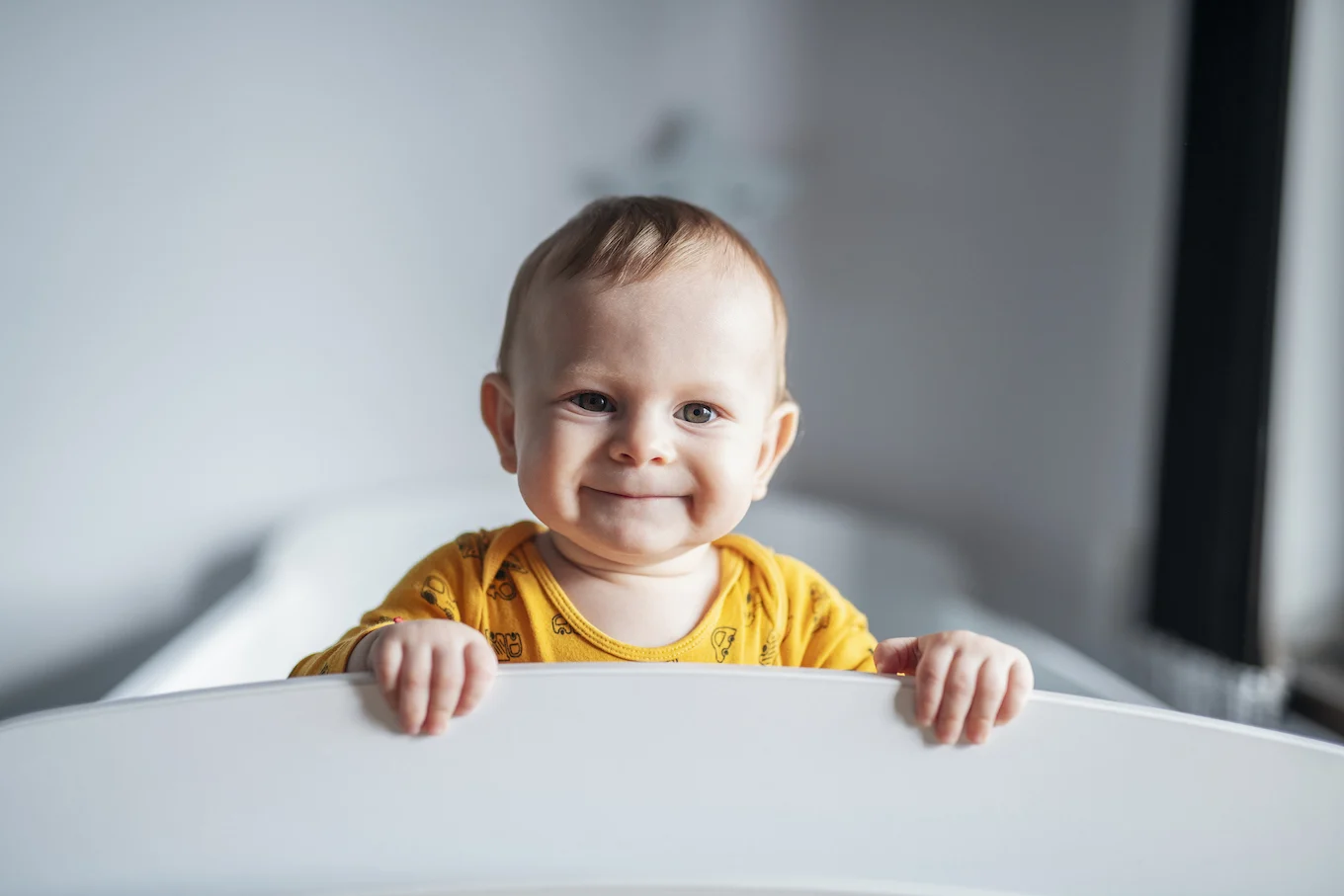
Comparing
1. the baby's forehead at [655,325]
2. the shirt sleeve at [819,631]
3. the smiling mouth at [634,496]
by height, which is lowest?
the shirt sleeve at [819,631]

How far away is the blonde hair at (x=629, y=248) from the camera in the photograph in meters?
0.76

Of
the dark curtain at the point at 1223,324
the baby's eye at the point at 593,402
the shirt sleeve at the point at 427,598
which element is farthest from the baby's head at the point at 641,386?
the dark curtain at the point at 1223,324

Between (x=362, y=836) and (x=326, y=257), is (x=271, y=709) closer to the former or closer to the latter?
(x=362, y=836)

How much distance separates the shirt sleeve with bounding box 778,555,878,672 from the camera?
0.87 metres

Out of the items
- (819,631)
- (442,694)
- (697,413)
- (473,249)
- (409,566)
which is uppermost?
(473,249)

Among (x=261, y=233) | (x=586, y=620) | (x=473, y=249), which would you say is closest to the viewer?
(x=586, y=620)

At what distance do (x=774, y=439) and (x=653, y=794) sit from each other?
407 millimetres

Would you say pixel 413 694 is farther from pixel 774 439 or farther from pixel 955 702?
pixel 774 439

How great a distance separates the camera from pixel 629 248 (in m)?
0.77

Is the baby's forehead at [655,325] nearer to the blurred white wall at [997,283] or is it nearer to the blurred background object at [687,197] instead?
the blurred background object at [687,197]

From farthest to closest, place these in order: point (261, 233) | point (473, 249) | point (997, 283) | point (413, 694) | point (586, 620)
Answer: point (997, 283) < point (473, 249) < point (261, 233) < point (586, 620) < point (413, 694)

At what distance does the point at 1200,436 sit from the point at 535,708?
144 centimetres

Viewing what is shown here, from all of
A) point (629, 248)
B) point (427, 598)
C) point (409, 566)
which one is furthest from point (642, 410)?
point (409, 566)

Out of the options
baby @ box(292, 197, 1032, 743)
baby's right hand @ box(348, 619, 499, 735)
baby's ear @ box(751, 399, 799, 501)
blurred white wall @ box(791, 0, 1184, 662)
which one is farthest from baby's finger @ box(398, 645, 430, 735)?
blurred white wall @ box(791, 0, 1184, 662)
